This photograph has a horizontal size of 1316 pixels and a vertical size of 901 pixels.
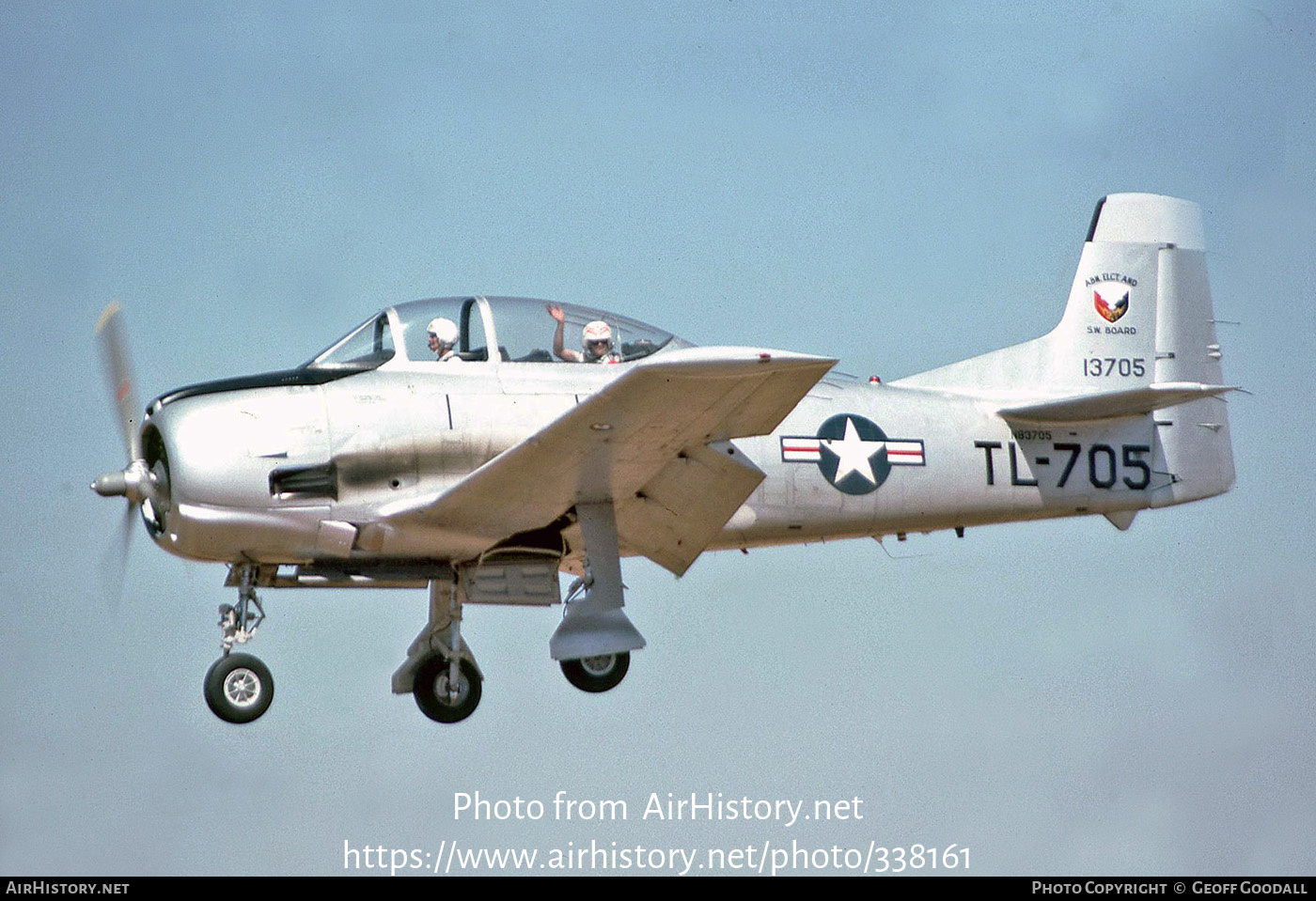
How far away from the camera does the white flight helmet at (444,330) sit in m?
14.3

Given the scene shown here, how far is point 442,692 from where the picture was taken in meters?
15.0

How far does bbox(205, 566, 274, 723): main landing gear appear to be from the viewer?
13773mm

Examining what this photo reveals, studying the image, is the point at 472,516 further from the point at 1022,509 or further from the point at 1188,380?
the point at 1188,380

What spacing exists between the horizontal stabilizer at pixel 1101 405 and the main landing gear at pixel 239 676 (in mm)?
6336

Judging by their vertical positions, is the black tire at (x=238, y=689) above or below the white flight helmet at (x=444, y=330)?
below

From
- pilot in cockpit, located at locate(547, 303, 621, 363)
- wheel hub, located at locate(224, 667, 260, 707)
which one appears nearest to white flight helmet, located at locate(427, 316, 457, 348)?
pilot in cockpit, located at locate(547, 303, 621, 363)

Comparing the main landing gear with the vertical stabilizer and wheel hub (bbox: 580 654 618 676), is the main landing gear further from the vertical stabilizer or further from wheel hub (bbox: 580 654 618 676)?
the vertical stabilizer

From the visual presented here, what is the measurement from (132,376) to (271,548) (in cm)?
198

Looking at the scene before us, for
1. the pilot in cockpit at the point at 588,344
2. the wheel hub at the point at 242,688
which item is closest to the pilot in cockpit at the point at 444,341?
the pilot in cockpit at the point at 588,344

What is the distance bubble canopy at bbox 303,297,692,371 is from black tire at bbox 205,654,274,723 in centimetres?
225

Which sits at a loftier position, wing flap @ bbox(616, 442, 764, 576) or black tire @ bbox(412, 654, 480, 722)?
wing flap @ bbox(616, 442, 764, 576)

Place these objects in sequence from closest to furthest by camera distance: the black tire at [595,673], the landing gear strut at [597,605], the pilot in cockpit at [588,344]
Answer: the landing gear strut at [597,605]
the pilot in cockpit at [588,344]
the black tire at [595,673]

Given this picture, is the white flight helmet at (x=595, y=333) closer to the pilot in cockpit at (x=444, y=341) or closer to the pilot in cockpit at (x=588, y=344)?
the pilot in cockpit at (x=588, y=344)

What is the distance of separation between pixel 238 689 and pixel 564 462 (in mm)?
2880
